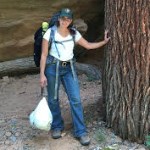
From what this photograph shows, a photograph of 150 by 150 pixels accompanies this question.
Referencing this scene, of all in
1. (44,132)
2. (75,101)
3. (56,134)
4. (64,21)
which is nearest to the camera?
(64,21)

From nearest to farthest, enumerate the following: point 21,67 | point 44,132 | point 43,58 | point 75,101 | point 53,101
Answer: point 43,58 → point 75,101 → point 53,101 → point 44,132 → point 21,67

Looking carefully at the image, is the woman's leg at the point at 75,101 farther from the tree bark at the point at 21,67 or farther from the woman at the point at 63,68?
the tree bark at the point at 21,67

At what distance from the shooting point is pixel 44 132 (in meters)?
5.77

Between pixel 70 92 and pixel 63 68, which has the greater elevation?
pixel 63 68

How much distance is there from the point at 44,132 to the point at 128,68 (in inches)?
53.4

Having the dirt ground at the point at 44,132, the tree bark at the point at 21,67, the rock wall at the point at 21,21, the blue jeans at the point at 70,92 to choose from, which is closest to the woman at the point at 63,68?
the blue jeans at the point at 70,92

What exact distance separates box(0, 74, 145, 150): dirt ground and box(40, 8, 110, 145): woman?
18 centimetres

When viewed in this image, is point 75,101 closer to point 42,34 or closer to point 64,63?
point 64,63

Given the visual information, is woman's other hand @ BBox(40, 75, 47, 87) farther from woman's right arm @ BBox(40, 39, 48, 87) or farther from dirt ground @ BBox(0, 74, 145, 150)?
dirt ground @ BBox(0, 74, 145, 150)

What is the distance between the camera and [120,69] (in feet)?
17.4

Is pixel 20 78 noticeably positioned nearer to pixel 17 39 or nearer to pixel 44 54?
pixel 17 39

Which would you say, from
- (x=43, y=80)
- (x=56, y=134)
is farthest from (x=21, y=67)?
(x=43, y=80)

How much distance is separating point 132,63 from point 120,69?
0.19 m

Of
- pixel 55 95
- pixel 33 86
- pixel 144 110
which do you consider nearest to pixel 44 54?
pixel 55 95
